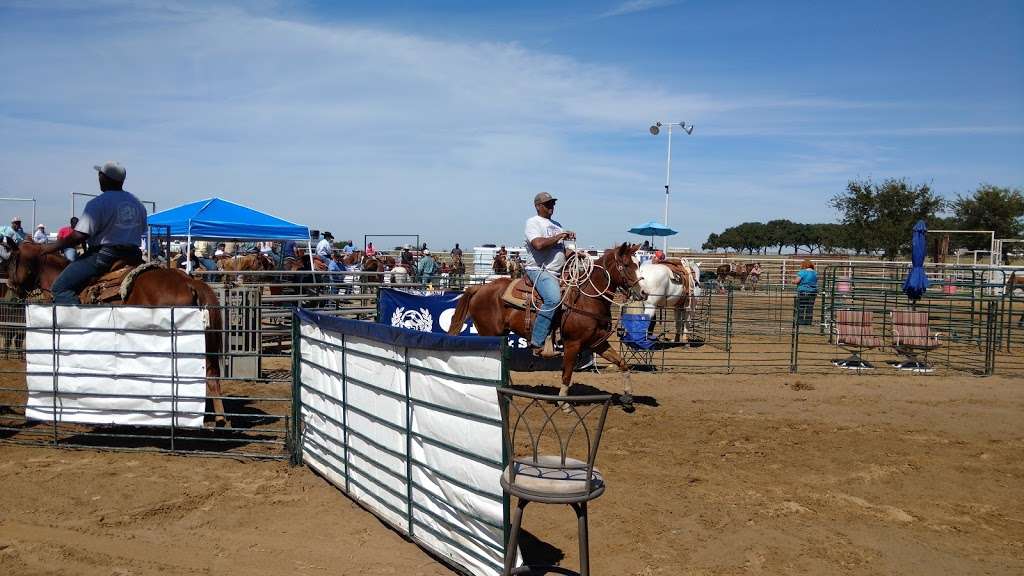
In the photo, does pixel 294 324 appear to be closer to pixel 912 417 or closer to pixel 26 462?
pixel 26 462

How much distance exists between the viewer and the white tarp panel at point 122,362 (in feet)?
22.5

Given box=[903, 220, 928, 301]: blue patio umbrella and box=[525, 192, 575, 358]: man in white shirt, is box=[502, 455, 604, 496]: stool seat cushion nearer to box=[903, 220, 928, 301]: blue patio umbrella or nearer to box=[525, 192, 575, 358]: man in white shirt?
box=[525, 192, 575, 358]: man in white shirt

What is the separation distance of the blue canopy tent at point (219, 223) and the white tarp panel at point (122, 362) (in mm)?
8067

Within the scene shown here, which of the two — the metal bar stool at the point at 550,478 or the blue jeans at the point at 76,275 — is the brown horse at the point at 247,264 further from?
the metal bar stool at the point at 550,478

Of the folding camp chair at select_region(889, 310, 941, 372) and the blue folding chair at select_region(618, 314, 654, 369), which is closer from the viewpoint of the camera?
the blue folding chair at select_region(618, 314, 654, 369)

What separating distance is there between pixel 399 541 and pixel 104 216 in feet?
16.2

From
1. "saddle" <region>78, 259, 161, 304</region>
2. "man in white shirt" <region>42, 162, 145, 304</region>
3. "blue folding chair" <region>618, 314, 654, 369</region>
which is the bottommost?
"blue folding chair" <region>618, 314, 654, 369</region>

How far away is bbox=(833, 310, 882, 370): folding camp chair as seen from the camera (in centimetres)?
1323

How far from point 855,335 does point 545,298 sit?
298 inches

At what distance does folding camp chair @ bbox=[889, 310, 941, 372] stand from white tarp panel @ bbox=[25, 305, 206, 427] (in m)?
11.8

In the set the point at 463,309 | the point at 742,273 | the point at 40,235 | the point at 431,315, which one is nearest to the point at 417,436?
the point at 463,309

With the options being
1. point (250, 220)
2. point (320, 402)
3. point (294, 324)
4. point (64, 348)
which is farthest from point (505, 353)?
point (250, 220)

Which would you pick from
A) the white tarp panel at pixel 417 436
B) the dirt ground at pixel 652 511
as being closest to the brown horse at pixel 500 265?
the dirt ground at pixel 652 511

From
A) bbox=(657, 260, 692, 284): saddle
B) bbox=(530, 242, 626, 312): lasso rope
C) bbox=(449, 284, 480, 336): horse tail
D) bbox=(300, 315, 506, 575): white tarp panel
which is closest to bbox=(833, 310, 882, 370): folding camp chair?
bbox=(657, 260, 692, 284): saddle
